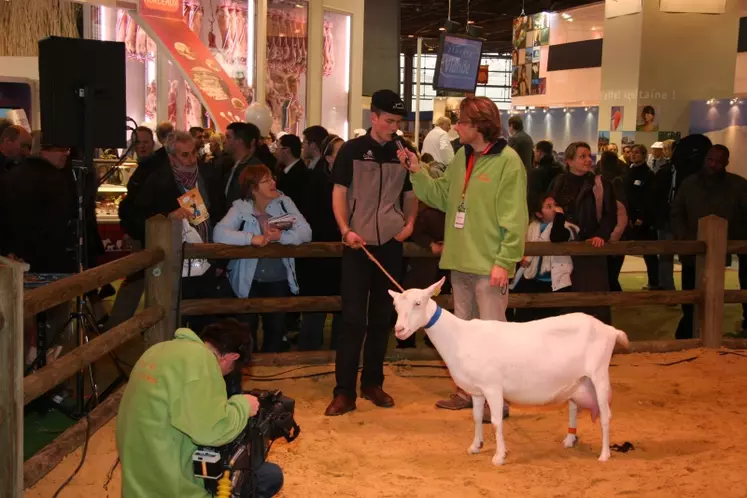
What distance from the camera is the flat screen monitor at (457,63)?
1466cm

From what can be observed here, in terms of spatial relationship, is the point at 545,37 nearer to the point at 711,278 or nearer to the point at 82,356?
the point at 711,278

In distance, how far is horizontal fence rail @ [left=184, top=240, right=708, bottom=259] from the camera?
263 inches

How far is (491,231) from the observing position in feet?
17.9

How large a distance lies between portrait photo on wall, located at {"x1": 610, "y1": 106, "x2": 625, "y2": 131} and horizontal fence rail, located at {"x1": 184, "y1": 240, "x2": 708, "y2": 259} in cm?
1104

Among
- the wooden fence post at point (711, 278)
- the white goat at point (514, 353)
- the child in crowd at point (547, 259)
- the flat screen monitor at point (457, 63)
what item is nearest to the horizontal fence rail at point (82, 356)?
the white goat at point (514, 353)

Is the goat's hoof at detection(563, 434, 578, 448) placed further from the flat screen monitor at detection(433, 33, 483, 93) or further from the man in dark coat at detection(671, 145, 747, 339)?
the flat screen monitor at detection(433, 33, 483, 93)

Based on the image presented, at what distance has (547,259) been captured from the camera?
783cm

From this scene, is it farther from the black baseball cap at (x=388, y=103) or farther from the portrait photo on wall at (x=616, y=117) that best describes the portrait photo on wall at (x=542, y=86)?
the black baseball cap at (x=388, y=103)

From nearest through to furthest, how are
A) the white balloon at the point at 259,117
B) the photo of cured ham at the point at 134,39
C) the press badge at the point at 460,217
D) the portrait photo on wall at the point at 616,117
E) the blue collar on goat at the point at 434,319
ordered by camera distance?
the blue collar on goat at the point at 434,319, the press badge at the point at 460,217, the white balloon at the point at 259,117, the photo of cured ham at the point at 134,39, the portrait photo on wall at the point at 616,117

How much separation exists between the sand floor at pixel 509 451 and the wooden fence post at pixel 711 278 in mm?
1111

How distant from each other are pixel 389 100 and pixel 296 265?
238cm

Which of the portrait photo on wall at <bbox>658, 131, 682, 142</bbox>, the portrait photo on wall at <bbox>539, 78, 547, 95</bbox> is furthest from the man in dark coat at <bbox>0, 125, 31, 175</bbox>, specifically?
the portrait photo on wall at <bbox>539, 78, 547, 95</bbox>

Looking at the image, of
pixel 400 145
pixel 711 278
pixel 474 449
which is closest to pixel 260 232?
pixel 400 145

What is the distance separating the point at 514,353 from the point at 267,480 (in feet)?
5.84
